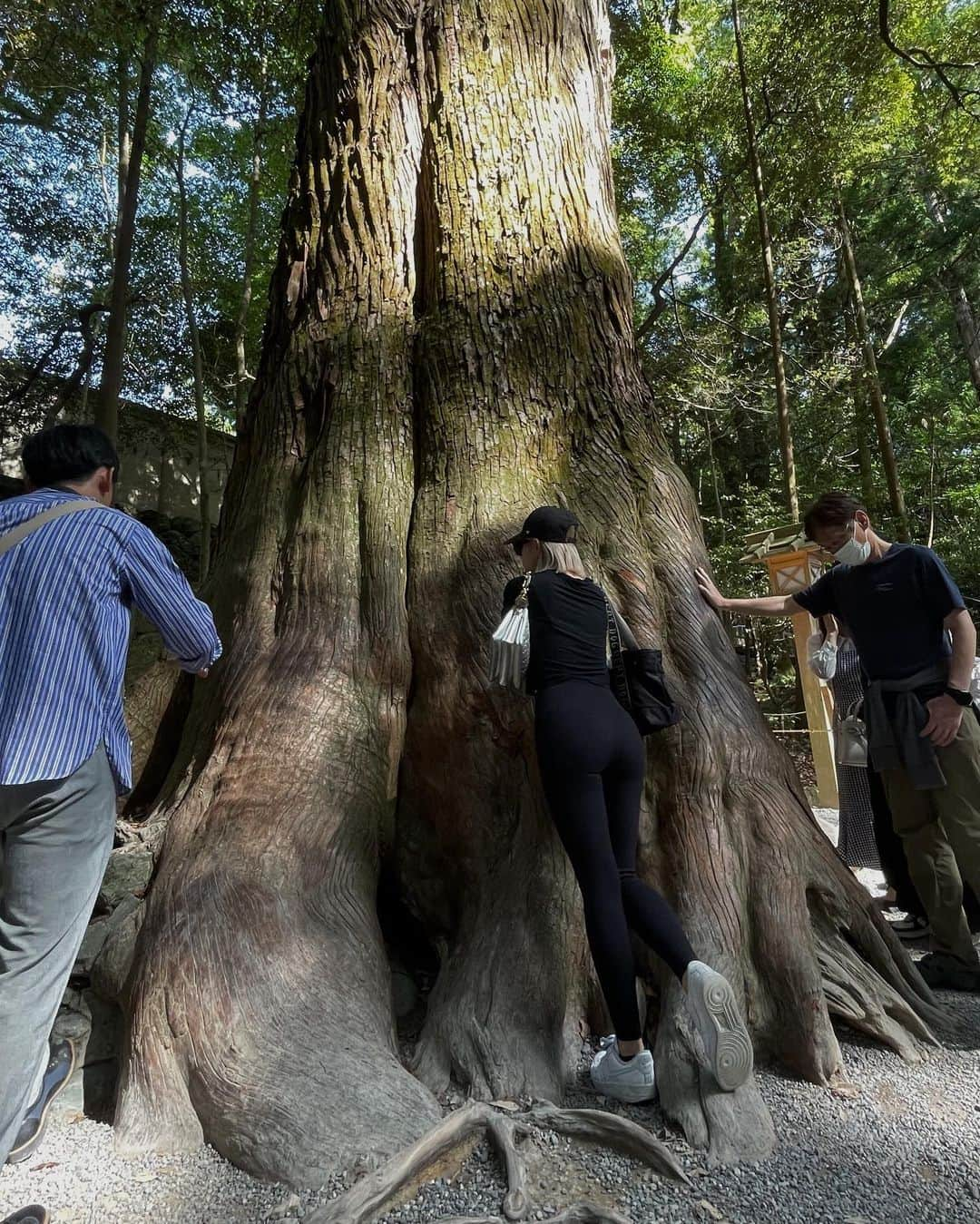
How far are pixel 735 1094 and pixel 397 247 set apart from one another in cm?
368

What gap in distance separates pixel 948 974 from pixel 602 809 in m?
1.88

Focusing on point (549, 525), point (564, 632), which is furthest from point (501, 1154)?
point (549, 525)

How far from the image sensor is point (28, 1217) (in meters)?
1.69

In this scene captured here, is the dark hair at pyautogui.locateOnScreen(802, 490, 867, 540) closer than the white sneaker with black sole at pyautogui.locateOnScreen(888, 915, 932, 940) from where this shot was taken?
Yes

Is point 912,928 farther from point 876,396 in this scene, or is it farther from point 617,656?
point 876,396

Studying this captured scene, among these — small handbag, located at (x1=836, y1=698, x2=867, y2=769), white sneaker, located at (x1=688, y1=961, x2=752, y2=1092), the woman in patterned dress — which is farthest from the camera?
the woman in patterned dress

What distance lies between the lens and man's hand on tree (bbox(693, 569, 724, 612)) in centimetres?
319

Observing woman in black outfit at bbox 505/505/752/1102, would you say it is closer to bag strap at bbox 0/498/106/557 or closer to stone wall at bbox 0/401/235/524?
bag strap at bbox 0/498/106/557

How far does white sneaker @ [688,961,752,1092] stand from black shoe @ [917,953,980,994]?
146 cm

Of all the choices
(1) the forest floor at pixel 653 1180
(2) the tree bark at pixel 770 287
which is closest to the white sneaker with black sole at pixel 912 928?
(1) the forest floor at pixel 653 1180

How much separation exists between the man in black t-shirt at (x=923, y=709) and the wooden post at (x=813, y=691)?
12.3 feet

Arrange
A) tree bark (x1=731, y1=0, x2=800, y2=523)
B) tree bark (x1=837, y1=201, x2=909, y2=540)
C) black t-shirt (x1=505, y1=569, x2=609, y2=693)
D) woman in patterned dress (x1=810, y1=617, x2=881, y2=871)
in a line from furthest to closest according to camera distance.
A: tree bark (x1=837, y1=201, x2=909, y2=540) → tree bark (x1=731, y1=0, x2=800, y2=523) → woman in patterned dress (x1=810, y1=617, x2=881, y2=871) → black t-shirt (x1=505, y1=569, x2=609, y2=693)

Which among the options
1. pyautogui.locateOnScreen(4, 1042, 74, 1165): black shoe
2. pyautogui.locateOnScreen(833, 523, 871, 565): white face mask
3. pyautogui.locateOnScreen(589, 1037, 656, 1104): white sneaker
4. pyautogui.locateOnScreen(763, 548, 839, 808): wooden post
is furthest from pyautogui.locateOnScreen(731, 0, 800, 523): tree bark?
pyautogui.locateOnScreen(4, 1042, 74, 1165): black shoe

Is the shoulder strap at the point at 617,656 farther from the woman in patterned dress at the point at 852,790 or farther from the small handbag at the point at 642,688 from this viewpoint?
the woman in patterned dress at the point at 852,790
